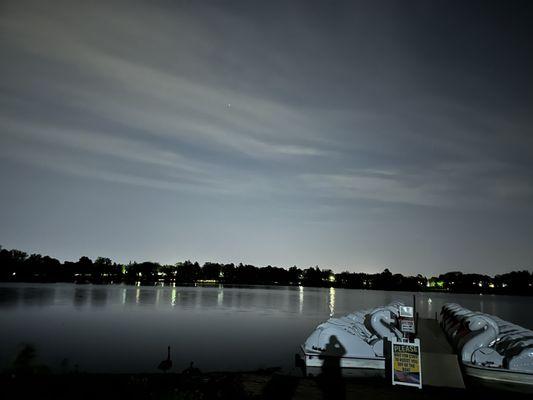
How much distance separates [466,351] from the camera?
75.4 ft

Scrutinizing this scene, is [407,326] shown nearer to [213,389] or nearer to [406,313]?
[406,313]

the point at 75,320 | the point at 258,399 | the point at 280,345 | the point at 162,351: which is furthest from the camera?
the point at 75,320

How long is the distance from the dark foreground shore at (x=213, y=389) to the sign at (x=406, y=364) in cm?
33

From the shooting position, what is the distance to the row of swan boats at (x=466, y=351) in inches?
832

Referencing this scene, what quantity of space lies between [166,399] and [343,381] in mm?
8851

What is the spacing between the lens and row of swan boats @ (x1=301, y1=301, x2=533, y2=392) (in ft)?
69.4

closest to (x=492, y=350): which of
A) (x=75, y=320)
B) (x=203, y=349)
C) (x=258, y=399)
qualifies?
(x=258, y=399)

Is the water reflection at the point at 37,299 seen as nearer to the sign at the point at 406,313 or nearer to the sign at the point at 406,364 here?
the sign at the point at 406,313

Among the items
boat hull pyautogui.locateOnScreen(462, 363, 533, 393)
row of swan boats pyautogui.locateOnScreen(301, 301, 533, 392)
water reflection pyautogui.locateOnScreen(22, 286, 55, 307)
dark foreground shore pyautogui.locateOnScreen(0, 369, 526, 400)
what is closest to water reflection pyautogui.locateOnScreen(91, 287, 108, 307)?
water reflection pyautogui.locateOnScreen(22, 286, 55, 307)

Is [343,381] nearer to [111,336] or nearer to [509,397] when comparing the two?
[509,397]

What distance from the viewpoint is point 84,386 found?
15.0 m

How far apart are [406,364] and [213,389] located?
7095 millimetres

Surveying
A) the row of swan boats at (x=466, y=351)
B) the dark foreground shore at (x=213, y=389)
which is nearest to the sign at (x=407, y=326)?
the dark foreground shore at (x=213, y=389)

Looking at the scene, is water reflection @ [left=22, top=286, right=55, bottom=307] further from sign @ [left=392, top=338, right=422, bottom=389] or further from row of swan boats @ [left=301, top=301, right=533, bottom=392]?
sign @ [left=392, top=338, right=422, bottom=389]
